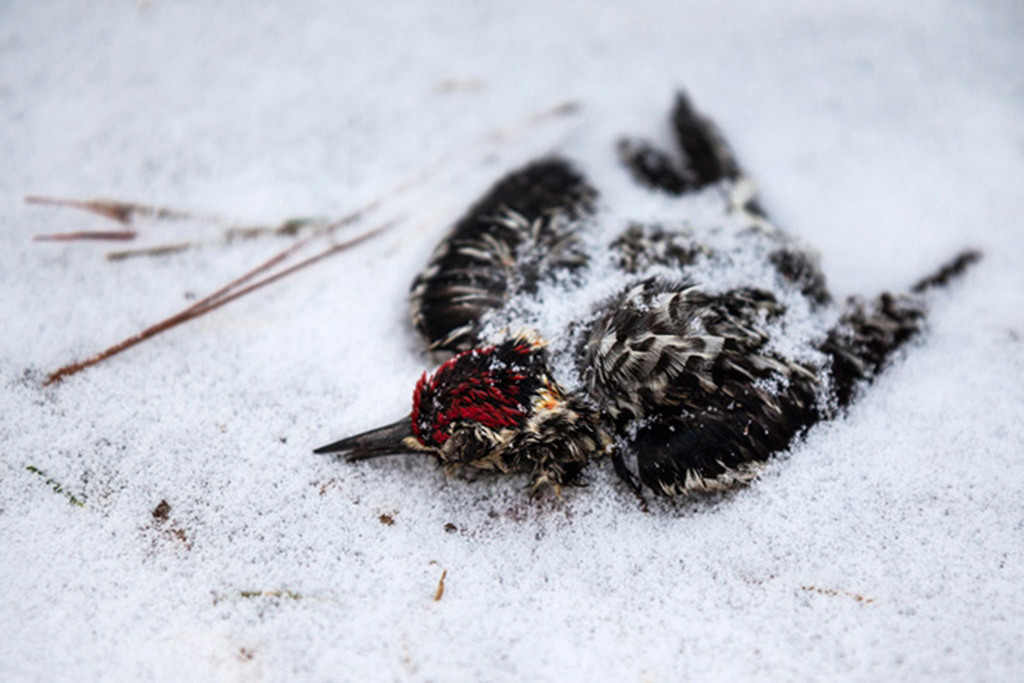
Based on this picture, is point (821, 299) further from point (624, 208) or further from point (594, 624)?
point (594, 624)

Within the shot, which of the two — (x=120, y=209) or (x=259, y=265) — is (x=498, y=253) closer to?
(x=259, y=265)

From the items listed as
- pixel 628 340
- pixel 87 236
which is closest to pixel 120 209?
pixel 87 236

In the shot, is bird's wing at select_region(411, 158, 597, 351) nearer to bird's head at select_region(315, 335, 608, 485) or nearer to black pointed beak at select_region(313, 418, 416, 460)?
bird's head at select_region(315, 335, 608, 485)

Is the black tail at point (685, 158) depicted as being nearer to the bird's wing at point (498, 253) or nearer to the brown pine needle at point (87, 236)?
the bird's wing at point (498, 253)

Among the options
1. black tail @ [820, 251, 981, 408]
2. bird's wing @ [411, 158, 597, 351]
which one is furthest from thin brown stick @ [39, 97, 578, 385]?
black tail @ [820, 251, 981, 408]

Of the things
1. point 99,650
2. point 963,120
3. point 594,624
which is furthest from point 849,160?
point 99,650

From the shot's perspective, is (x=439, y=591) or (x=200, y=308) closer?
(x=439, y=591)

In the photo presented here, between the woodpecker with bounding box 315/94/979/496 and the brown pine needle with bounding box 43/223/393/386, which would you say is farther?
the brown pine needle with bounding box 43/223/393/386
